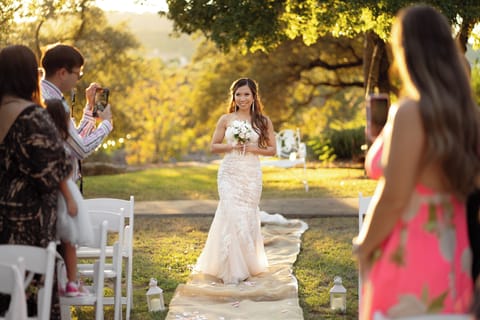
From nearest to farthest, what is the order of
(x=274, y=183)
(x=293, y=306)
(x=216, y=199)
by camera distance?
(x=293, y=306)
(x=216, y=199)
(x=274, y=183)

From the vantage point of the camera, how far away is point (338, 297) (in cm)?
732

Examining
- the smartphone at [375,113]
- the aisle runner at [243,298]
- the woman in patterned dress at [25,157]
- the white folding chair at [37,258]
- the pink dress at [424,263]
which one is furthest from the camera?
the aisle runner at [243,298]

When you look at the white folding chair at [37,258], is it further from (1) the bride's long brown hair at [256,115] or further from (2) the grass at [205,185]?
(2) the grass at [205,185]

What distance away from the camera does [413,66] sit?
345cm

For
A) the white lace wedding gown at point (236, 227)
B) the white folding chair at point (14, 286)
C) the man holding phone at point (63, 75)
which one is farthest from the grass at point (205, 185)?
the white folding chair at point (14, 286)

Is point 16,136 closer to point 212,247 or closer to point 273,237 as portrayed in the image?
point 212,247

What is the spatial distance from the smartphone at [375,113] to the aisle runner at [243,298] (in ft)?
11.0

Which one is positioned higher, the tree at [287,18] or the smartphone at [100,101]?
the tree at [287,18]

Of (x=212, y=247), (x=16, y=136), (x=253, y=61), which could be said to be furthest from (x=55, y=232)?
(x=253, y=61)

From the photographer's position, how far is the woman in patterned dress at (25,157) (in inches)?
182

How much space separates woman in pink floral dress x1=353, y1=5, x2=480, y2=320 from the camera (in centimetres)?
339

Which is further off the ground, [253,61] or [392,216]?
[253,61]

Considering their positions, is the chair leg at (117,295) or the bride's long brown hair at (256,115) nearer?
the chair leg at (117,295)

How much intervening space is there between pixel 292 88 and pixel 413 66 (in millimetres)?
24819
